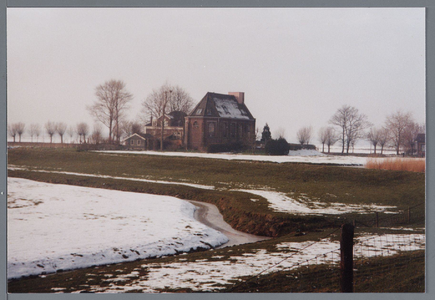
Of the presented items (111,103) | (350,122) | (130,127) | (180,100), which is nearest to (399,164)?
(350,122)

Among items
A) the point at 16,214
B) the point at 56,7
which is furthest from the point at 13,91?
the point at 16,214

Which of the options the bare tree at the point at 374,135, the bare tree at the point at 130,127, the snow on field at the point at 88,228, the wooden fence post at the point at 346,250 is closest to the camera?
the wooden fence post at the point at 346,250

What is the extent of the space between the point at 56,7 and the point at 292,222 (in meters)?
8.26

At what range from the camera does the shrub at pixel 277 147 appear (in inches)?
461

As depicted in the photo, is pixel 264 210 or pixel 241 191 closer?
pixel 264 210

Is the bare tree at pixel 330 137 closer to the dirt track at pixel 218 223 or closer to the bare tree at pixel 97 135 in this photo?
the dirt track at pixel 218 223

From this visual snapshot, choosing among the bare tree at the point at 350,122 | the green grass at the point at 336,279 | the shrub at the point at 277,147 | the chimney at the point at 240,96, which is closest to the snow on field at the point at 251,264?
the green grass at the point at 336,279

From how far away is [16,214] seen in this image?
9766 mm

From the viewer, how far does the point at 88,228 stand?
33.3 ft

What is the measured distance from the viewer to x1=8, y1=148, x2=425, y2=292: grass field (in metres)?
10.5

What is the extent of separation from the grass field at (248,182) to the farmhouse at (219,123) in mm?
700

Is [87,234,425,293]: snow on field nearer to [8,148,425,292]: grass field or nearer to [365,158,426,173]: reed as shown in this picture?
[8,148,425,292]: grass field

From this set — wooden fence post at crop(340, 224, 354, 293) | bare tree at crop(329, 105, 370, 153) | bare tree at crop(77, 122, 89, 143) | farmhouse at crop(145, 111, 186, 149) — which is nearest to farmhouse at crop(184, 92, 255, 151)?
farmhouse at crop(145, 111, 186, 149)

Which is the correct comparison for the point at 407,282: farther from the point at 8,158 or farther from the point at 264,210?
the point at 8,158
